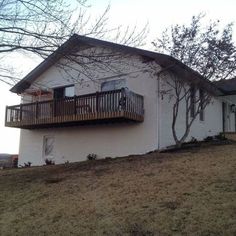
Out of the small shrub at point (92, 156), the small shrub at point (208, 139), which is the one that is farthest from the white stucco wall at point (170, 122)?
the small shrub at point (92, 156)

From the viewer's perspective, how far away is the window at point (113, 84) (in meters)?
20.4

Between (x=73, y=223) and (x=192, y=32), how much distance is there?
11919mm

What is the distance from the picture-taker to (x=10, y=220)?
32.6 feet

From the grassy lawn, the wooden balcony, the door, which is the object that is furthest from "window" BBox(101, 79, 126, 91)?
the grassy lawn

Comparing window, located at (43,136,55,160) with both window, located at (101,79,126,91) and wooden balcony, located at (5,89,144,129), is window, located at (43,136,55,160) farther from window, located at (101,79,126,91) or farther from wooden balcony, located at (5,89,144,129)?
window, located at (101,79,126,91)

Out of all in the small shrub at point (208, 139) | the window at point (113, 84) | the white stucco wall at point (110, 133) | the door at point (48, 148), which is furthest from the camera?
the door at point (48, 148)

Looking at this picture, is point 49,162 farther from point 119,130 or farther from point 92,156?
point 119,130

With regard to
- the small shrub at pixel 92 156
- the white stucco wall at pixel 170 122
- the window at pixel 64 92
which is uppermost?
the window at pixel 64 92

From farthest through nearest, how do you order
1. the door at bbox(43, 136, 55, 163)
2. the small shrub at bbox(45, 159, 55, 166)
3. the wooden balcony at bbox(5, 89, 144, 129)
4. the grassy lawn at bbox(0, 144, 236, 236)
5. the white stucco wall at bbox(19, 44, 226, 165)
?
the door at bbox(43, 136, 55, 163) < the small shrub at bbox(45, 159, 55, 166) < the white stucco wall at bbox(19, 44, 226, 165) < the wooden balcony at bbox(5, 89, 144, 129) < the grassy lawn at bbox(0, 144, 236, 236)

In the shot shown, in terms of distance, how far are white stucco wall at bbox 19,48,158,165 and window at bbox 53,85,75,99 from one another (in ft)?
1.04

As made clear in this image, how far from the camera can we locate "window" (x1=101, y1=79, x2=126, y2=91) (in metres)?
20.4

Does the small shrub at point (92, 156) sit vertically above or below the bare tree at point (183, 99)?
below

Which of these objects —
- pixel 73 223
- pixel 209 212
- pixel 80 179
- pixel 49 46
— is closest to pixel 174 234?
pixel 209 212

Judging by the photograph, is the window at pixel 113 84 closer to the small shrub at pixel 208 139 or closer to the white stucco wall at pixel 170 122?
the white stucco wall at pixel 170 122
